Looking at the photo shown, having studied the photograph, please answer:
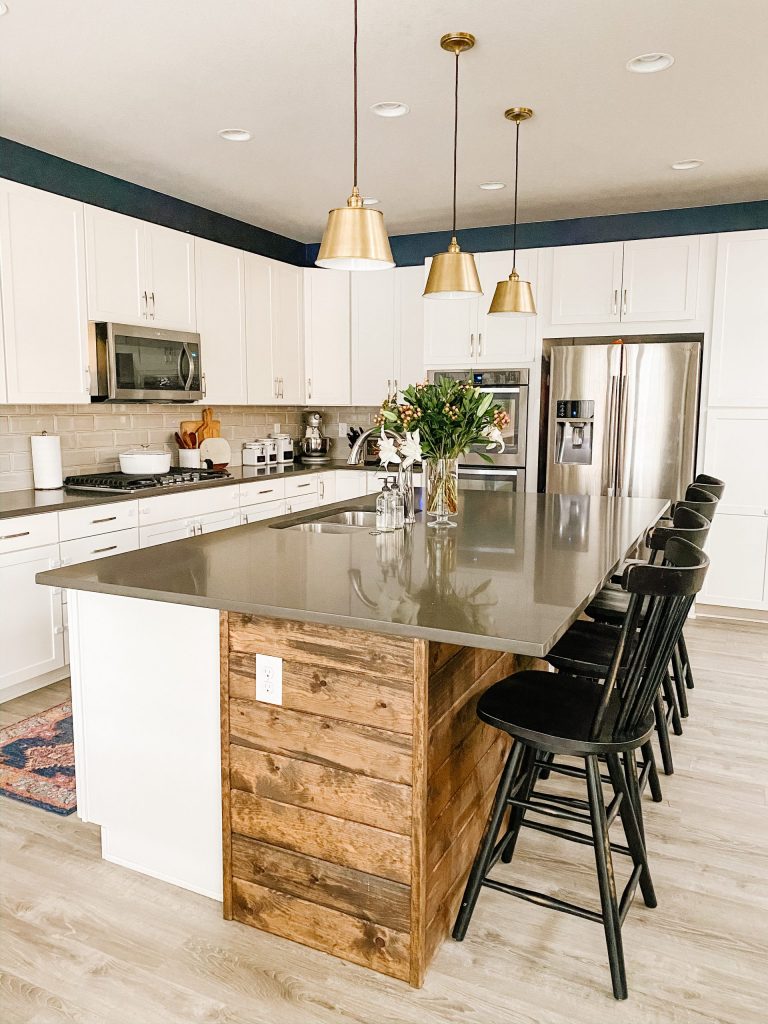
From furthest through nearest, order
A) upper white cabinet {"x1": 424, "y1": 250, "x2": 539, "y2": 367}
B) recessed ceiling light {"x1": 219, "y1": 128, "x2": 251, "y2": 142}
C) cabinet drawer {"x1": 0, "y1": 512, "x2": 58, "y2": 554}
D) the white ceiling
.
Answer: upper white cabinet {"x1": 424, "y1": 250, "x2": 539, "y2": 367} → recessed ceiling light {"x1": 219, "y1": 128, "x2": 251, "y2": 142} → cabinet drawer {"x1": 0, "y1": 512, "x2": 58, "y2": 554} → the white ceiling

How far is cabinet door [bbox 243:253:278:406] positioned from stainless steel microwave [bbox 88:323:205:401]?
56 cm

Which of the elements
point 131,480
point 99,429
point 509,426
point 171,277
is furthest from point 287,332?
point 131,480

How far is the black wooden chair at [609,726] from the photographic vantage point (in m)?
1.79

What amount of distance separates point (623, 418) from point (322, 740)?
3.63 meters

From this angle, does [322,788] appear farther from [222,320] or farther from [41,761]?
[222,320]

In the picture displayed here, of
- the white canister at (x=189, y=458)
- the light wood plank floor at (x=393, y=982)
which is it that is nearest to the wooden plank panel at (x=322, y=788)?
the light wood plank floor at (x=393, y=982)

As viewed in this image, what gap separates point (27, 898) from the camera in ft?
7.09

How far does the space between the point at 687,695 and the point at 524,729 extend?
2172 mm

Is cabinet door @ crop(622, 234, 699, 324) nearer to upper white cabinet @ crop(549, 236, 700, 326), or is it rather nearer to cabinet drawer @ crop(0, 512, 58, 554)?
upper white cabinet @ crop(549, 236, 700, 326)

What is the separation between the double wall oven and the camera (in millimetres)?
5223

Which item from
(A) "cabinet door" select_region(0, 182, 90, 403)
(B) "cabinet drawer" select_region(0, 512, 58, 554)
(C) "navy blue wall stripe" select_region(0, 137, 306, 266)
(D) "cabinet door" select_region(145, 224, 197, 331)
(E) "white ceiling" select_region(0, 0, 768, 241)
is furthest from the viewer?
(D) "cabinet door" select_region(145, 224, 197, 331)

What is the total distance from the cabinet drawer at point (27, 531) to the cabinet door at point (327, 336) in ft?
9.06

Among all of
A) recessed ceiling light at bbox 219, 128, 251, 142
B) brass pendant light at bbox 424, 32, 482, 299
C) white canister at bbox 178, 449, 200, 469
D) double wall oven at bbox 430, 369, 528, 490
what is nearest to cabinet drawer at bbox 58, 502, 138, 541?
white canister at bbox 178, 449, 200, 469

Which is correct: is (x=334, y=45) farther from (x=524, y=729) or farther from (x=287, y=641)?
(x=524, y=729)
